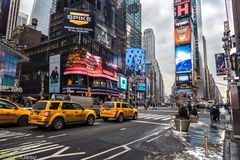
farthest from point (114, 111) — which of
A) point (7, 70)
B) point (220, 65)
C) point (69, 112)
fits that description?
point (7, 70)

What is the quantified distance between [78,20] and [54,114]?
46.5 metres

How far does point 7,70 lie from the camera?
40.1 meters

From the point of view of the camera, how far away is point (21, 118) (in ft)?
39.5

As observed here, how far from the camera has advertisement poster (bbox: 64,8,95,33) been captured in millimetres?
49906

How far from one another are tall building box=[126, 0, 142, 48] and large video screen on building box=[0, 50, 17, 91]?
381ft

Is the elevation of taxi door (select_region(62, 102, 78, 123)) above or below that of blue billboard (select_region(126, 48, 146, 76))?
below

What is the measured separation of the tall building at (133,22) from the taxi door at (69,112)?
142004 millimetres

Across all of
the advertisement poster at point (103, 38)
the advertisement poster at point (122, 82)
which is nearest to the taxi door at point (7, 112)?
the advertisement poster at point (103, 38)

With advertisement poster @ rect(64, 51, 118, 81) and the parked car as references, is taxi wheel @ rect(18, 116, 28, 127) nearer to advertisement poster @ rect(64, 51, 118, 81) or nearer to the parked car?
the parked car

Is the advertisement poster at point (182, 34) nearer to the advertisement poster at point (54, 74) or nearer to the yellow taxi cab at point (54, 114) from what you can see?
the advertisement poster at point (54, 74)

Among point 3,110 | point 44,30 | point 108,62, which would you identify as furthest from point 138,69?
point 3,110

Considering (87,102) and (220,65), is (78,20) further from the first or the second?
(220,65)

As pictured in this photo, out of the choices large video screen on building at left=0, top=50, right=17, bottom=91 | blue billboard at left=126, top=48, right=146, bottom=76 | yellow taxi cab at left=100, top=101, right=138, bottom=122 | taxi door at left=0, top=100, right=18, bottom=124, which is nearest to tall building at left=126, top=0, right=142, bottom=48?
Result: blue billboard at left=126, top=48, right=146, bottom=76

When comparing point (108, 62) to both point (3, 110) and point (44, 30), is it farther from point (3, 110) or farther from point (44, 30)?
point (44, 30)
